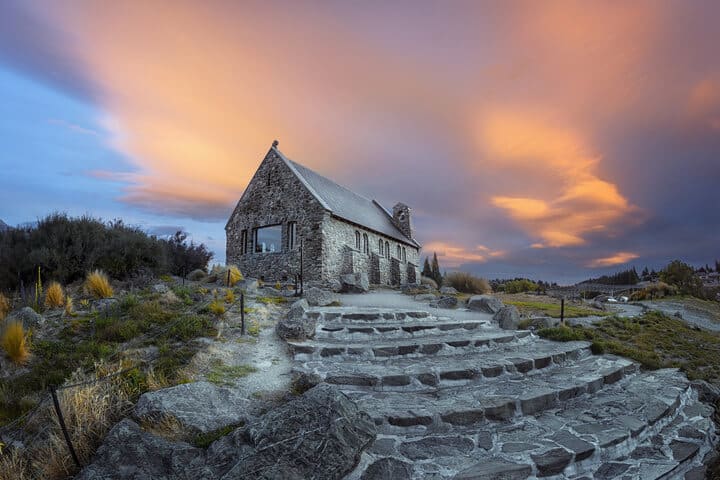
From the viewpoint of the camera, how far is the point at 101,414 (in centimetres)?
440

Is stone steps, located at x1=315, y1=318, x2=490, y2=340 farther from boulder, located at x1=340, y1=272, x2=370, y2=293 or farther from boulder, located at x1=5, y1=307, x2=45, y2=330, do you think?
boulder, located at x1=340, y1=272, x2=370, y2=293

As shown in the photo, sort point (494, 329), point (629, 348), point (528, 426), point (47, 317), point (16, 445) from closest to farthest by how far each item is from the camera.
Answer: point (16, 445) < point (528, 426) < point (47, 317) < point (629, 348) < point (494, 329)

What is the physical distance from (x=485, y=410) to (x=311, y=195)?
16.6 metres

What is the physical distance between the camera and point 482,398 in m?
5.18

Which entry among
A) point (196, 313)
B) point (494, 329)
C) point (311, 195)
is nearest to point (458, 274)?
point (311, 195)

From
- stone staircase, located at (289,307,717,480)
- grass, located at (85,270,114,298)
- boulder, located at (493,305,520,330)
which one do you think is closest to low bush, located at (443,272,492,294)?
boulder, located at (493,305,520,330)

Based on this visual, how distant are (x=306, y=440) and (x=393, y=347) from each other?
11.8 feet

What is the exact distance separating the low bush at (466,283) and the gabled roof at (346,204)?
214 inches

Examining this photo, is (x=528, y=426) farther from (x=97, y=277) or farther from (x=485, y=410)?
(x=97, y=277)

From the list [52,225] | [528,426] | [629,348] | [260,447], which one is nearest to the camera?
[260,447]

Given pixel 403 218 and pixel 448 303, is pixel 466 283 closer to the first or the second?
pixel 448 303

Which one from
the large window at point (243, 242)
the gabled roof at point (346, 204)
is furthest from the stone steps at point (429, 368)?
the large window at point (243, 242)

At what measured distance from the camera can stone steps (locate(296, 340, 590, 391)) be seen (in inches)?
224

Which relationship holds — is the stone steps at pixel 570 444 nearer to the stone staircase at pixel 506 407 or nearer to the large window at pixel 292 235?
the stone staircase at pixel 506 407
